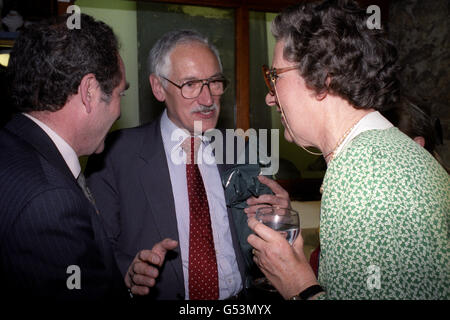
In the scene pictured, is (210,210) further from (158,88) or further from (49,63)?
(49,63)

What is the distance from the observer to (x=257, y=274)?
71.1 inches

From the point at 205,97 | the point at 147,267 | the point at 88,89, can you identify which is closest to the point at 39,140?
the point at 88,89

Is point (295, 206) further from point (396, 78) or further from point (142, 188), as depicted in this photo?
A: point (396, 78)

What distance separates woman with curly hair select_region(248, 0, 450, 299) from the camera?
0.83m

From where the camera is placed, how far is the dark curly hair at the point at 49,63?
45.9 inches

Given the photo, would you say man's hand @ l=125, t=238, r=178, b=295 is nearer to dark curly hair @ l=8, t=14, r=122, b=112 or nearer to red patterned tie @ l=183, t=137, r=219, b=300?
red patterned tie @ l=183, t=137, r=219, b=300

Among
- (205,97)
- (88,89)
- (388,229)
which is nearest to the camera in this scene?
(388,229)

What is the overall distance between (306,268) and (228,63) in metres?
2.47

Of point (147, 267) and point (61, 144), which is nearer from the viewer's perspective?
point (61, 144)

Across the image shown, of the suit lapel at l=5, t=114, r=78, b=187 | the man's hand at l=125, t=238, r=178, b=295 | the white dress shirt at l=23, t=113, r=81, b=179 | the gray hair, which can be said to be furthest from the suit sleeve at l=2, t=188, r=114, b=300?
the gray hair

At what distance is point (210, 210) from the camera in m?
1.86

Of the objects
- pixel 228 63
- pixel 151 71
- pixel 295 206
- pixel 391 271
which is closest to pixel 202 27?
pixel 228 63

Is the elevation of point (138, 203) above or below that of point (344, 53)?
below

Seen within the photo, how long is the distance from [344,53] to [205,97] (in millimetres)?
1027
